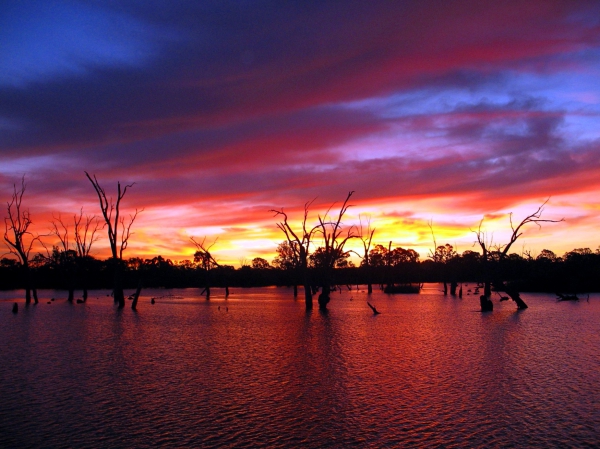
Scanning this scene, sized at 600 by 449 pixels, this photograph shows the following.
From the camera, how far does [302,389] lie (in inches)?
535

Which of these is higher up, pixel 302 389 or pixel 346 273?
pixel 346 273

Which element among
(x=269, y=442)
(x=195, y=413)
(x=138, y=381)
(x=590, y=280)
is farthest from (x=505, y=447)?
(x=590, y=280)

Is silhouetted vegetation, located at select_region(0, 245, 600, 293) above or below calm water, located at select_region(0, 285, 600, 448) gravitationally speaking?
above

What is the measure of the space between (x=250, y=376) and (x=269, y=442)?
19.1 feet

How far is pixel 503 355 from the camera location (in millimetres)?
18453

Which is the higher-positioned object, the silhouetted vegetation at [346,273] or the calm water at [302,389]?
the silhouetted vegetation at [346,273]

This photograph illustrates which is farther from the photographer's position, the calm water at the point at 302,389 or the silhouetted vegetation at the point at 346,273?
the silhouetted vegetation at the point at 346,273

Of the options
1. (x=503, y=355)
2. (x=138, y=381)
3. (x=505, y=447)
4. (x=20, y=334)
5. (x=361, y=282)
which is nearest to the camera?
(x=505, y=447)

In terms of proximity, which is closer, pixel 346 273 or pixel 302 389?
pixel 302 389

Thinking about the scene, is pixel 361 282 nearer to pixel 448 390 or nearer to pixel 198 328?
pixel 198 328

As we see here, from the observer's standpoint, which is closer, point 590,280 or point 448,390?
point 448,390

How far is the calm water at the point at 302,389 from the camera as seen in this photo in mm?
9891

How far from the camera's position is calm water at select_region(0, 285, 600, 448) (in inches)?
389

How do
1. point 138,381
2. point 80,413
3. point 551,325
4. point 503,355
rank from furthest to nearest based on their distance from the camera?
1. point 551,325
2. point 503,355
3. point 138,381
4. point 80,413
